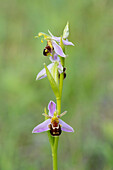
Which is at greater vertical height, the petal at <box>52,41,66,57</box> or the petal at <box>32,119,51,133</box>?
the petal at <box>52,41,66,57</box>

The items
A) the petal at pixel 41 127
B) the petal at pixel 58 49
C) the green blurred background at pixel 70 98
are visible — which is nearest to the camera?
the petal at pixel 58 49

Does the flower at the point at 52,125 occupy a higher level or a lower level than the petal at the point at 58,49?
lower

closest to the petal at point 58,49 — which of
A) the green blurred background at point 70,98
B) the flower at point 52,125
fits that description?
the flower at point 52,125

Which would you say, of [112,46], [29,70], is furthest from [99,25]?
[29,70]

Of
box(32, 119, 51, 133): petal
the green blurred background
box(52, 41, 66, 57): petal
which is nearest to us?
box(52, 41, 66, 57): petal

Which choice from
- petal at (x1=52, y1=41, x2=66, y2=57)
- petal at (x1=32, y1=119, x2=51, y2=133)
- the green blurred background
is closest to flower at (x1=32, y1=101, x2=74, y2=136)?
petal at (x1=32, y1=119, x2=51, y2=133)

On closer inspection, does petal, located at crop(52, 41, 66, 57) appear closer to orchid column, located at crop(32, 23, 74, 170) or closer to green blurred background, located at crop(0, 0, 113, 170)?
orchid column, located at crop(32, 23, 74, 170)

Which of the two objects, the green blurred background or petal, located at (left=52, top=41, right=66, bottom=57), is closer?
petal, located at (left=52, top=41, right=66, bottom=57)

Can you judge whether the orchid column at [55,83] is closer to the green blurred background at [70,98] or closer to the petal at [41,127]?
the petal at [41,127]

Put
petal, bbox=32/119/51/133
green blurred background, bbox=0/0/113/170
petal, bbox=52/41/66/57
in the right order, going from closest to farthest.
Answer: petal, bbox=52/41/66/57 < petal, bbox=32/119/51/133 < green blurred background, bbox=0/0/113/170

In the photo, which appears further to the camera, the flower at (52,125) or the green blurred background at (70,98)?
the green blurred background at (70,98)
